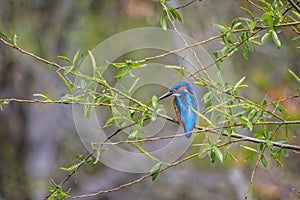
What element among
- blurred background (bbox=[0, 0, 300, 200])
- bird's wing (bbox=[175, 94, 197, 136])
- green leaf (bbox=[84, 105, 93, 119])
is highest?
blurred background (bbox=[0, 0, 300, 200])

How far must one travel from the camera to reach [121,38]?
15.1ft

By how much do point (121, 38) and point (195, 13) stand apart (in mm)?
722

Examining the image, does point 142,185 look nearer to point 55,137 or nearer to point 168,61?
point 55,137

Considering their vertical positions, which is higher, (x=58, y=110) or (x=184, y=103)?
(x=58, y=110)

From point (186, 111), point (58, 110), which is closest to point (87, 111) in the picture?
point (186, 111)

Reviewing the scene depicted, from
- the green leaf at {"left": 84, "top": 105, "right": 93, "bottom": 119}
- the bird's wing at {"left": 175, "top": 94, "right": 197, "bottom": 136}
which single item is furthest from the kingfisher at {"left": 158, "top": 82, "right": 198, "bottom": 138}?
the green leaf at {"left": 84, "top": 105, "right": 93, "bottom": 119}

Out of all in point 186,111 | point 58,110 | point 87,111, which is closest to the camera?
point 87,111

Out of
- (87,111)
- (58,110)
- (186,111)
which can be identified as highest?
(58,110)

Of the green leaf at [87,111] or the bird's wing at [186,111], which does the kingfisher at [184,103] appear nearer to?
the bird's wing at [186,111]

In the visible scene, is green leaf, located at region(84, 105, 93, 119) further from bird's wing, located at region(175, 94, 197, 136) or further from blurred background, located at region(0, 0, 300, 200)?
blurred background, located at region(0, 0, 300, 200)

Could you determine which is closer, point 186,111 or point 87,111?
point 87,111

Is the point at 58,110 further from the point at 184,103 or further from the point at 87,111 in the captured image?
the point at 87,111

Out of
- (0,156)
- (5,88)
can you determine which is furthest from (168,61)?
(0,156)

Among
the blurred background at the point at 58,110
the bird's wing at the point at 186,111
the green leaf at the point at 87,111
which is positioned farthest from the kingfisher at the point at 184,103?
the blurred background at the point at 58,110
